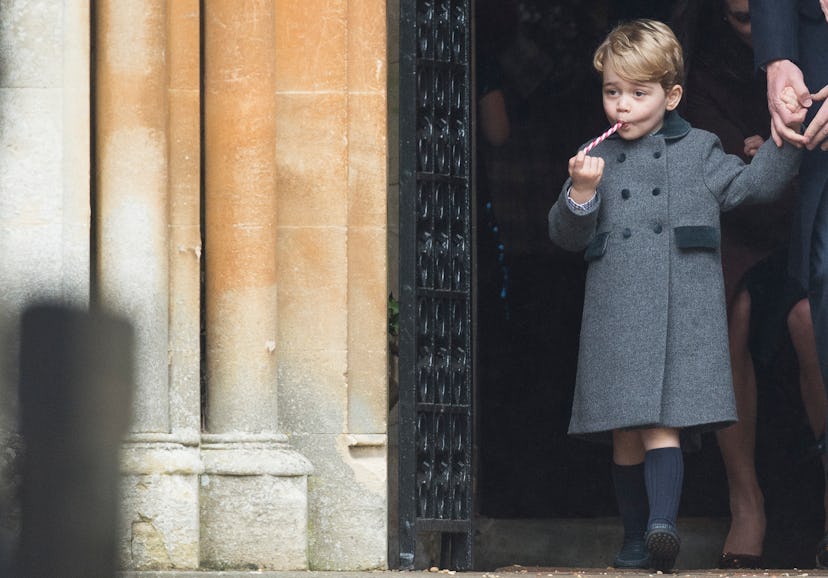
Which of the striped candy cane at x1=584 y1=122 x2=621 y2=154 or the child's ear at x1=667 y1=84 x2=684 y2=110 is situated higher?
the child's ear at x1=667 y1=84 x2=684 y2=110

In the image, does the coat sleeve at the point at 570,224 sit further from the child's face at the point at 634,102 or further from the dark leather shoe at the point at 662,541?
the dark leather shoe at the point at 662,541

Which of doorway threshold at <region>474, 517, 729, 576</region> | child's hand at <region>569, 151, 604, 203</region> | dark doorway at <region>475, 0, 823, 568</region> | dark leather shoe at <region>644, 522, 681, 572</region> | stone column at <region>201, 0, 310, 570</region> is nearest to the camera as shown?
dark leather shoe at <region>644, 522, 681, 572</region>

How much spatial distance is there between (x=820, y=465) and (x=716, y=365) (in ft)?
7.26

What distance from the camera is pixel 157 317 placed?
4629 mm

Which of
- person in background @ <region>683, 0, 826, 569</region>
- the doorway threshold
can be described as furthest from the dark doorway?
person in background @ <region>683, 0, 826, 569</region>

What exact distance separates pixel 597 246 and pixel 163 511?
1.54 meters

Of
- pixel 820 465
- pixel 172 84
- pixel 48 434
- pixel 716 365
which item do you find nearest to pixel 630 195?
pixel 716 365

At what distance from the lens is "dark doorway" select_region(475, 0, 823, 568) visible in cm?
674

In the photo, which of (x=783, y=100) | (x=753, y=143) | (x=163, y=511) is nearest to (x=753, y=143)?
(x=753, y=143)

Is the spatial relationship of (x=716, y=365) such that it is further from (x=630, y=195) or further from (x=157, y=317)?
(x=157, y=317)

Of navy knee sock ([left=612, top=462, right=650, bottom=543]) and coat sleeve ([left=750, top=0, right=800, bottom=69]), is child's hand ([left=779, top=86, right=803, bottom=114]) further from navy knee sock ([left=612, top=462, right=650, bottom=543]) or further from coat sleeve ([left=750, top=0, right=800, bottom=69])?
navy knee sock ([left=612, top=462, right=650, bottom=543])

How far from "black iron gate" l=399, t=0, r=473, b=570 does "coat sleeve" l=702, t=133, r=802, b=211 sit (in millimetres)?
830

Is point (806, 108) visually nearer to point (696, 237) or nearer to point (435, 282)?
point (696, 237)

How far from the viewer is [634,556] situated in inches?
191
